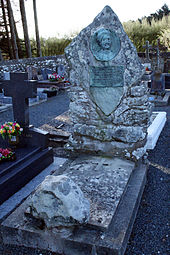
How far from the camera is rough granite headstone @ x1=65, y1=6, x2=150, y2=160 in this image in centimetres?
397

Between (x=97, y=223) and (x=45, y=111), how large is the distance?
7177 mm

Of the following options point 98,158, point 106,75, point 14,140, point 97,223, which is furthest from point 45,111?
point 97,223

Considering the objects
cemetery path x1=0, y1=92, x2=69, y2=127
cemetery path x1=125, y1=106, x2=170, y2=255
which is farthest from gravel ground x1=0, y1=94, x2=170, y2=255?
cemetery path x1=0, y1=92, x2=69, y2=127

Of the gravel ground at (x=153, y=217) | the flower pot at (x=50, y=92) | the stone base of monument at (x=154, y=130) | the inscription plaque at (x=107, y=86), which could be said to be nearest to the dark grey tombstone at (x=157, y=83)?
the stone base of monument at (x=154, y=130)

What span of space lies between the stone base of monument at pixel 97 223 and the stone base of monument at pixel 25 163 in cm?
77

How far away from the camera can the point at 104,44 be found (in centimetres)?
397

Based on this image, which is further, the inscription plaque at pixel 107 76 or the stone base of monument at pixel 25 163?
the inscription plaque at pixel 107 76

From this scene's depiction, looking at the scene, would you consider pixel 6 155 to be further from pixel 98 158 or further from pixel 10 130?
pixel 98 158

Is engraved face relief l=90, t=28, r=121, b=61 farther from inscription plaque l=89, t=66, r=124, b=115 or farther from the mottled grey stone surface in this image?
the mottled grey stone surface

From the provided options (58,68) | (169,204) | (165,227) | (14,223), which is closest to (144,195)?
(169,204)

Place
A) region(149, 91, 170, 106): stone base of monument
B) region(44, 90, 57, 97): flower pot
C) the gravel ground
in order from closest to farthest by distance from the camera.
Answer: the gravel ground, region(149, 91, 170, 106): stone base of monument, region(44, 90, 57, 97): flower pot

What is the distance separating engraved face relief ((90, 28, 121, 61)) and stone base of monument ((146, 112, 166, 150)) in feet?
7.58

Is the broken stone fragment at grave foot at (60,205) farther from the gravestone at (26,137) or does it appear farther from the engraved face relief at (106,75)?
the engraved face relief at (106,75)

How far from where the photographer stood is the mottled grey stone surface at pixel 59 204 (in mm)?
2625
